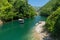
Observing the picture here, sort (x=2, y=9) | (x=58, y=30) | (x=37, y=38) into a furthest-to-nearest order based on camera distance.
Answer: (x=2, y=9), (x=37, y=38), (x=58, y=30)

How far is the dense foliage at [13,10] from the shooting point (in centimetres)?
8912

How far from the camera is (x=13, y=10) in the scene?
322 feet

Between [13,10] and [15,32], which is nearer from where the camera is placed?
[15,32]

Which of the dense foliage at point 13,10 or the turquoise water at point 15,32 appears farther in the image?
the dense foliage at point 13,10

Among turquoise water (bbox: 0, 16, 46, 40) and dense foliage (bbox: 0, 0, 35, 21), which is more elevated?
dense foliage (bbox: 0, 0, 35, 21)

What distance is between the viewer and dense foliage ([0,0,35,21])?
89.1 meters

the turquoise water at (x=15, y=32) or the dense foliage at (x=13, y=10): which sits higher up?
the dense foliage at (x=13, y=10)

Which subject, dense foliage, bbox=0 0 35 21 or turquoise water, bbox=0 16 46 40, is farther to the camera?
dense foliage, bbox=0 0 35 21

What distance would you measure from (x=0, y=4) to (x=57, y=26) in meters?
53.9

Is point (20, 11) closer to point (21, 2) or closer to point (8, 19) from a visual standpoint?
point (21, 2)

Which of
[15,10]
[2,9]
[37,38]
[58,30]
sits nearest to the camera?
[58,30]

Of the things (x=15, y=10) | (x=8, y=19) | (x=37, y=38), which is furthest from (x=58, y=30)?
(x=15, y=10)

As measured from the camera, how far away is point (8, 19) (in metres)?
89.6

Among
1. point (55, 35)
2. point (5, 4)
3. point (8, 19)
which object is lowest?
point (55, 35)
